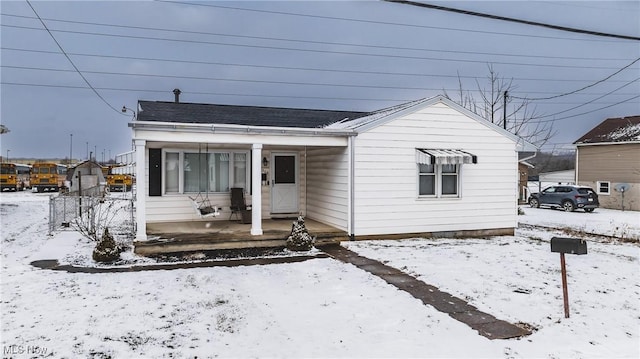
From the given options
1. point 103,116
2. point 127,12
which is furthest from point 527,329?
point 103,116

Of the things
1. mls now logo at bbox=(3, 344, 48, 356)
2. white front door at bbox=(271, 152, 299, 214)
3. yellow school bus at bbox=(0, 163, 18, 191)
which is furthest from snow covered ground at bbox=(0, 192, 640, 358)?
yellow school bus at bbox=(0, 163, 18, 191)

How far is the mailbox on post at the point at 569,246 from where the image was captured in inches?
189

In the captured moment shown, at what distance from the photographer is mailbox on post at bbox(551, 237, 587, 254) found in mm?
4793

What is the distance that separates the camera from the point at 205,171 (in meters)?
11.5

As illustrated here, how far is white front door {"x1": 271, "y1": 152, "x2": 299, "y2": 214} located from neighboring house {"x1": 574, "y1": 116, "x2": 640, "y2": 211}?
20642mm

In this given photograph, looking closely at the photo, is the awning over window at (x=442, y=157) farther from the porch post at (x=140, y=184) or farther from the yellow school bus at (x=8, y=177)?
the yellow school bus at (x=8, y=177)

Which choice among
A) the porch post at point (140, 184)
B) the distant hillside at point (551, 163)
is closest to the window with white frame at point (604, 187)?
the porch post at point (140, 184)

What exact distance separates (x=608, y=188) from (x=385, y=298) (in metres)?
24.6

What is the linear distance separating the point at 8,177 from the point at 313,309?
3699cm

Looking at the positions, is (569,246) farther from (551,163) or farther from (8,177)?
(551,163)

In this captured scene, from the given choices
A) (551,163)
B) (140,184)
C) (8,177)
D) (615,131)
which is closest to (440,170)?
(140,184)

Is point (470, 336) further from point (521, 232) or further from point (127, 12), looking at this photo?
point (127, 12)

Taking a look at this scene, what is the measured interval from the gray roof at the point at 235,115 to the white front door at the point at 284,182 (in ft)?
3.37

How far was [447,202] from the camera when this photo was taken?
1080 cm
